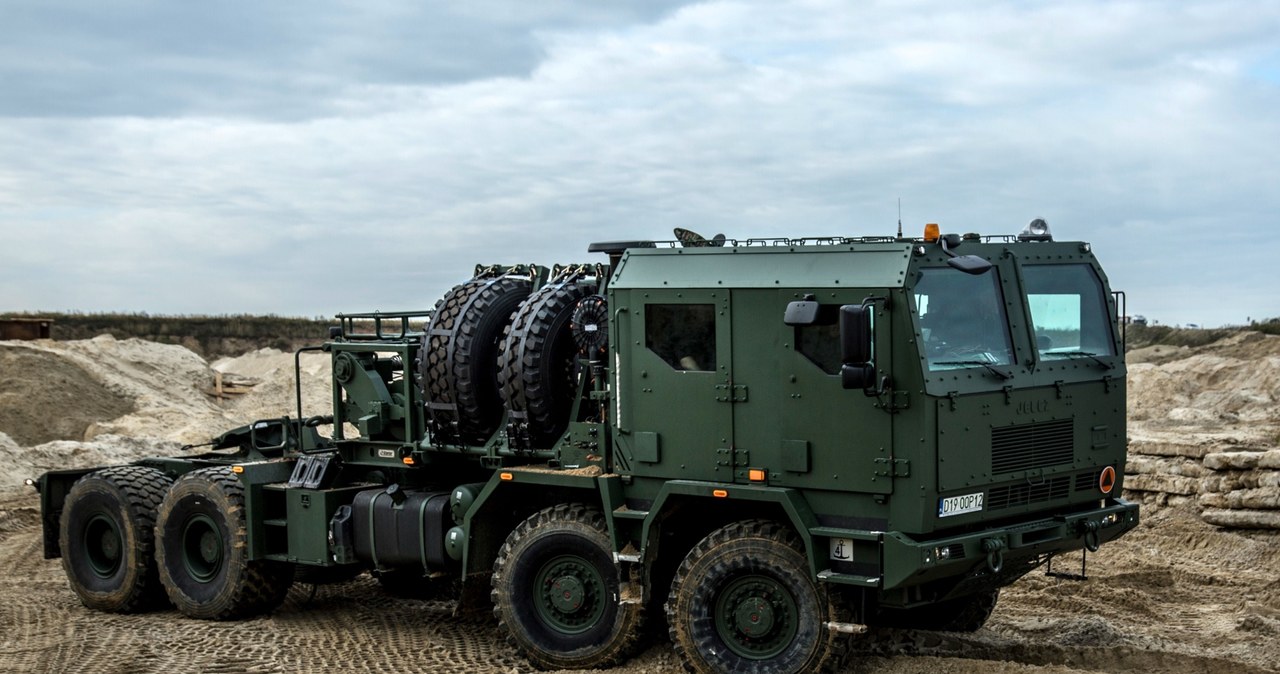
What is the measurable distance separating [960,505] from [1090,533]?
4.60ft

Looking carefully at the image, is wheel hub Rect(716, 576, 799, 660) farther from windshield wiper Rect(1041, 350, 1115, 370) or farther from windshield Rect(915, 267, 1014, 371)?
windshield wiper Rect(1041, 350, 1115, 370)

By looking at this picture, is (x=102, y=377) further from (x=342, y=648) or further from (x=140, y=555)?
(x=342, y=648)

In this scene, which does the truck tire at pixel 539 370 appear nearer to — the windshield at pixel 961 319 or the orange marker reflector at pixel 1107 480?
the windshield at pixel 961 319

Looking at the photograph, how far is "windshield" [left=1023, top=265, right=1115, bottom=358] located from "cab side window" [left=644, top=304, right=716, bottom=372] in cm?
223

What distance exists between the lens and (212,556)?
43.8 ft

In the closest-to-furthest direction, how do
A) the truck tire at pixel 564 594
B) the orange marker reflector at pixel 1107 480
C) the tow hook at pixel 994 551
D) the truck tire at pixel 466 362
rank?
the tow hook at pixel 994 551
the orange marker reflector at pixel 1107 480
the truck tire at pixel 564 594
the truck tire at pixel 466 362

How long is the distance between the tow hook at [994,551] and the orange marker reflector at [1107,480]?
1299 mm

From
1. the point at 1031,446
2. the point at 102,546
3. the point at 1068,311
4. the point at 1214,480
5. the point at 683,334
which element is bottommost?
the point at 102,546

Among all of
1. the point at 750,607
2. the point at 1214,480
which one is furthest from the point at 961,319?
the point at 1214,480

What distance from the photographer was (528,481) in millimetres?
11156

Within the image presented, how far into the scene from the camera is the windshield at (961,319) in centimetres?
928

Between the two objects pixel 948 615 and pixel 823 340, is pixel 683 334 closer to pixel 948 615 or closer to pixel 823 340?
pixel 823 340

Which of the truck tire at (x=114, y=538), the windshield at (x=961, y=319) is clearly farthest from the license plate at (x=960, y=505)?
the truck tire at (x=114, y=538)

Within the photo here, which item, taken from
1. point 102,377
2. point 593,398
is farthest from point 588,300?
point 102,377
